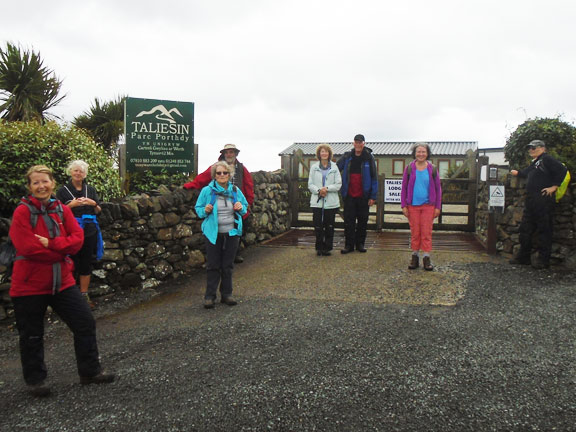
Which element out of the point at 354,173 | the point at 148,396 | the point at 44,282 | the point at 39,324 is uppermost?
the point at 354,173

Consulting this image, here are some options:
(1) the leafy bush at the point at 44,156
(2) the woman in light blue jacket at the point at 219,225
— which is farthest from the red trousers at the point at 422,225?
(1) the leafy bush at the point at 44,156

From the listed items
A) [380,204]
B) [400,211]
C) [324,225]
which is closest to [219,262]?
[324,225]

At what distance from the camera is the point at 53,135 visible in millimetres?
6844

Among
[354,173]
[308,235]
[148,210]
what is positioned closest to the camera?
[148,210]

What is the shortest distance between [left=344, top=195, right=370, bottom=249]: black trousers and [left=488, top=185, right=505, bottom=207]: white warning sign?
6.71ft

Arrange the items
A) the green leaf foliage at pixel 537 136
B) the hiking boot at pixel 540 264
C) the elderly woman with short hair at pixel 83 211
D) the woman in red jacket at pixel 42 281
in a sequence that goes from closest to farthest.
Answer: the woman in red jacket at pixel 42 281
the elderly woman with short hair at pixel 83 211
the hiking boot at pixel 540 264
the green leaf foliage at pixel 537 136

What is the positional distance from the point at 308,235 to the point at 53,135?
216 inches

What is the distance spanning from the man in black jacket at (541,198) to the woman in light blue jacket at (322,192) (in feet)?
9.55

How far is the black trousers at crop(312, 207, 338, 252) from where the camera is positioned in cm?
784

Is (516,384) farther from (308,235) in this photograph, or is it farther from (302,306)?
(308,235)

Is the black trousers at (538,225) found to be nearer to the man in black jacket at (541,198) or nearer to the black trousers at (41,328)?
the man in black jacket at (541,198)

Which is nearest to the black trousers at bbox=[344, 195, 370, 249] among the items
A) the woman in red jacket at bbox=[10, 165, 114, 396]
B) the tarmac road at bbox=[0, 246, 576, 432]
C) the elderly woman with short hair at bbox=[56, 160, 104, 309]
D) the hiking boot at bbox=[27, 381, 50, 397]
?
the tarmac road at bbox=[0, 246, 576, 432]

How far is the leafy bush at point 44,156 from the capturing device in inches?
234

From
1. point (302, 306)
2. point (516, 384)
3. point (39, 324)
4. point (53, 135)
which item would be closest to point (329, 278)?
point (302, 306)
